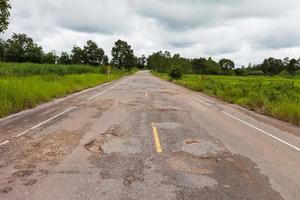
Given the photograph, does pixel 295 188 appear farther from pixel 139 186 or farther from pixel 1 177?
pixel 1 177

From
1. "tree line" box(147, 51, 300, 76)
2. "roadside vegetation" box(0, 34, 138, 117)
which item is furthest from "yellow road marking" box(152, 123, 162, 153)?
"tree line" box(147, 51, 300, 76)

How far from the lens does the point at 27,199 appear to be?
4.59 meters

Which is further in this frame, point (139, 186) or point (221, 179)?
point (221, 179)

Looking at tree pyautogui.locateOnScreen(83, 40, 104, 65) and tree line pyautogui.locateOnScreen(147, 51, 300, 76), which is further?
tree line pyautogui.locateOnScreen(147, 51, 300, 76)

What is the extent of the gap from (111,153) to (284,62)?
14799 cm

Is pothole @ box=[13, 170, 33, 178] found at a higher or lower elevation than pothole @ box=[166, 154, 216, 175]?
lower

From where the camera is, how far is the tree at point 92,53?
97.5 metres

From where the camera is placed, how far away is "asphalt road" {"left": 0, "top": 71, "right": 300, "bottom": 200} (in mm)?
5055

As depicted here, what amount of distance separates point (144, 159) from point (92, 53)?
94787 millimetres

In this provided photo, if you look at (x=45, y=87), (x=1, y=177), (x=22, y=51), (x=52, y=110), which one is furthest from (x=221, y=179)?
(x=22, y=51)

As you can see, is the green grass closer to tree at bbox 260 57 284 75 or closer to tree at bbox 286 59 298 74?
tree at bbox 260 57 284 75

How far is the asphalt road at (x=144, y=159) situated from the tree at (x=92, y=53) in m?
88.1

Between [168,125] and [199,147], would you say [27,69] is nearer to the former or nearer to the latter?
[168,125]

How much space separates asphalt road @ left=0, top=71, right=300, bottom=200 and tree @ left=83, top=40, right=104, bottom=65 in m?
88.1
